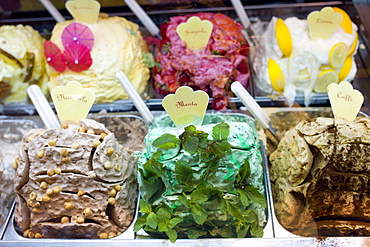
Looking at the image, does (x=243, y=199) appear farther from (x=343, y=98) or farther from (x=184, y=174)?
(x=343, y=98)

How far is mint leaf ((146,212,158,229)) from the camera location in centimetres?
122

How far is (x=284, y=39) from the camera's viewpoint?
191 cm

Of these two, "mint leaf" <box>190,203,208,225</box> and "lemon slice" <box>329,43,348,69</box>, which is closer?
"mint leaf" <box>190,203,208,225</box>

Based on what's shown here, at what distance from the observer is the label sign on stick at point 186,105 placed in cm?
133

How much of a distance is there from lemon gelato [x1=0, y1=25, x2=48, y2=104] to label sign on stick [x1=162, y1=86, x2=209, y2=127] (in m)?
0.94

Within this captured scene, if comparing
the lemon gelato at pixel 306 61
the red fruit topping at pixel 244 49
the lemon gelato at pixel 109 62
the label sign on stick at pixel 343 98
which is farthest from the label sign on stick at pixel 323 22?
the lemon gelato at pixel 109 62

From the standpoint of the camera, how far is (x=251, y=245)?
1192 mm

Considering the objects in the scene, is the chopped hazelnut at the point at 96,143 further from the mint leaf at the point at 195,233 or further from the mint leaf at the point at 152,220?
the mint leaf at the point at 195,233

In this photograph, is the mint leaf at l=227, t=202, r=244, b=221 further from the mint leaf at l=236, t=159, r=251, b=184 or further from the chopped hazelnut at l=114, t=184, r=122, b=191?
the chopped hazelnut at l=114, t=184, r=122, b=191

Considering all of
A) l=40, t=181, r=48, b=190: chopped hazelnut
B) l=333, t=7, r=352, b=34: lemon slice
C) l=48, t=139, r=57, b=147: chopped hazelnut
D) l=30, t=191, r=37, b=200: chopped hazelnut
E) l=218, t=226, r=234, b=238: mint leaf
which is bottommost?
l=218, t=226, r=234, b=238: mint leaf

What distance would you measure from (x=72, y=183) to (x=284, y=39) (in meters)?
1.23

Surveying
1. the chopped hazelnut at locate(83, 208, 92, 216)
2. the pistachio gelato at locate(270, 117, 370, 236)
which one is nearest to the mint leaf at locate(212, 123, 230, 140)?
the pistachio gelato at locate(270, 117, 370, 236)

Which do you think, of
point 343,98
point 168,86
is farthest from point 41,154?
point 343,98

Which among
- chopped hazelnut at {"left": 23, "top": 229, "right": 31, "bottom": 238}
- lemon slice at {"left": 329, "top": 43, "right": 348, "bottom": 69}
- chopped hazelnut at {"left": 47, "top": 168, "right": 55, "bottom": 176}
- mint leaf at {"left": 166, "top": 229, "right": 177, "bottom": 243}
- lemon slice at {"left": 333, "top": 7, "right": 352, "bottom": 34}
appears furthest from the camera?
lemon slice at {"left": 333, "top": 7, "right": 352, "bottom": 34}
